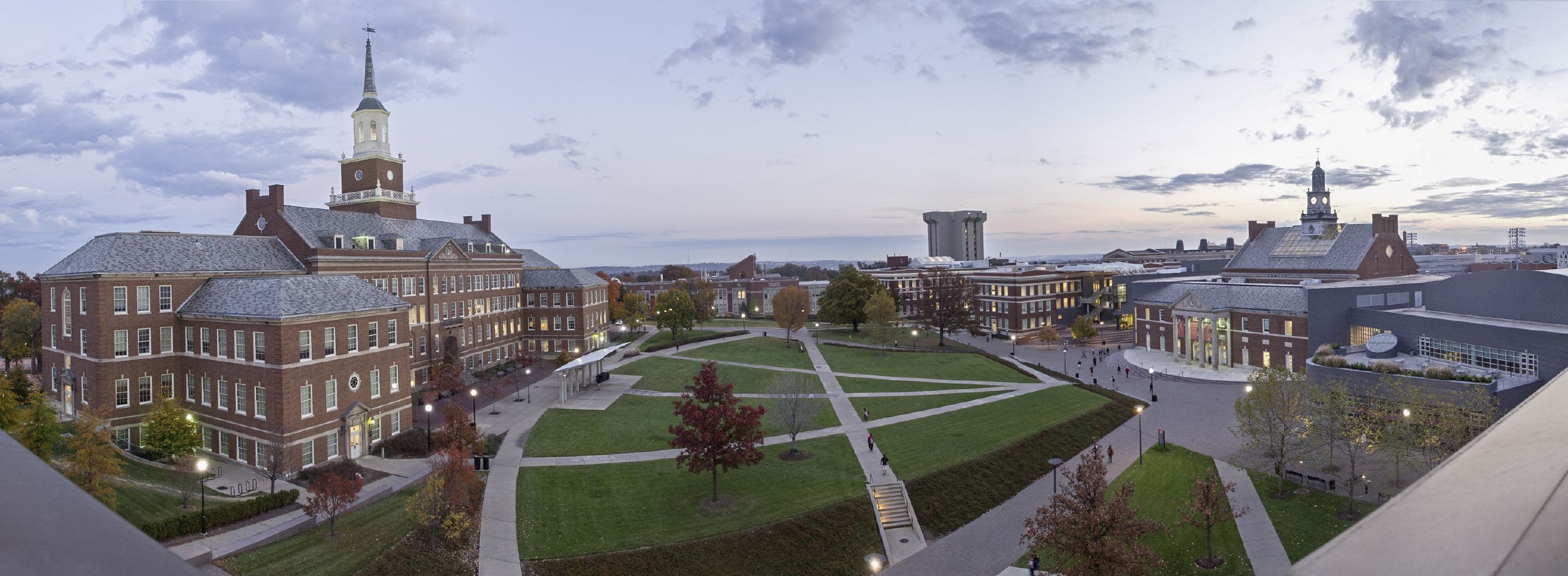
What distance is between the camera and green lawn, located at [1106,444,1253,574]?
24922mm

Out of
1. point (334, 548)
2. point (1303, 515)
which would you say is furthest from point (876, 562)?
point (334, 548)

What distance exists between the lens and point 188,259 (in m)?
38.5

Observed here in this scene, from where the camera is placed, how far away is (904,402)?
154ft

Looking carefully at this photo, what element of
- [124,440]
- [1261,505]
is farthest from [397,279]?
[1261,505]

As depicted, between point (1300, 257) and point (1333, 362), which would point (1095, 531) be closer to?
point (1333, 362)

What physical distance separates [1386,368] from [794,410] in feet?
104

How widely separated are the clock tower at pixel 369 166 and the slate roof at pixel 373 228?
118 inches

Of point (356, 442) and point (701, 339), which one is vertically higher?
point (701, 339)

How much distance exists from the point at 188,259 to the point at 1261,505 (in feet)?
176

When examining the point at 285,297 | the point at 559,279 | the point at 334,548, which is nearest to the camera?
the point at 334,548

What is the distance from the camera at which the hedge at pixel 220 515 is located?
2392 centimetres

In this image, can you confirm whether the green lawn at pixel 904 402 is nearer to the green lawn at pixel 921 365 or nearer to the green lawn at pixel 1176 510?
the green lawn at pixel 921 365

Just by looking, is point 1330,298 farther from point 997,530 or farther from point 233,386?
point 233,386

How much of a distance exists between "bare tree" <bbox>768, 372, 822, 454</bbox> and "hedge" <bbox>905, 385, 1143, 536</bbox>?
6588 mm
